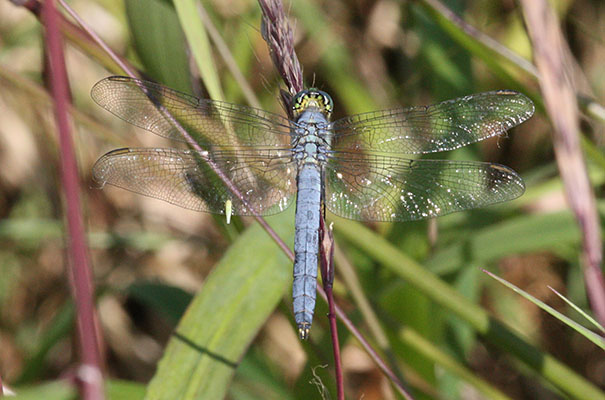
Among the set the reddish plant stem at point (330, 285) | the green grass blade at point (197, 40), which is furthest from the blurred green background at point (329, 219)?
the reddish plant stem at point (330, 285)

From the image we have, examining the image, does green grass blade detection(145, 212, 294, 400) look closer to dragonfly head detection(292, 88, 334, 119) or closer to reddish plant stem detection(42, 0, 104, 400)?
dragonfly head detection(292, 88, 334, 119)

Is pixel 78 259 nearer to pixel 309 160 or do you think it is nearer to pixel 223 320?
pixel 223 320

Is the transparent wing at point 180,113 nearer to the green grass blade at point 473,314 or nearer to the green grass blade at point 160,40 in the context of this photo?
the green grass blade at point 160,40

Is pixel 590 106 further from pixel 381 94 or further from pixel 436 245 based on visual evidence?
pixel 381 94

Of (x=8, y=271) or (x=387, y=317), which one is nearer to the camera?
(x=387, y=317)

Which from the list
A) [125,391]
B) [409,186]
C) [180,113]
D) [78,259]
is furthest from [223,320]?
[78,259]

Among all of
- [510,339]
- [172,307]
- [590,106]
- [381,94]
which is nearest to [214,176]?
[172,307]
